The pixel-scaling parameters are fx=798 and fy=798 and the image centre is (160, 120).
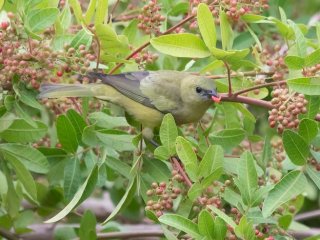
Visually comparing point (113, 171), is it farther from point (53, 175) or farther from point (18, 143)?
point (18, 143)

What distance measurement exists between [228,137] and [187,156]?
0.68 metres

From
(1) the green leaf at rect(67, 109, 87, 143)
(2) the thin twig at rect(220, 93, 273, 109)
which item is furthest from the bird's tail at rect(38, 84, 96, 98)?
(2) the thin twig at rect(220, 93, 273, 109)

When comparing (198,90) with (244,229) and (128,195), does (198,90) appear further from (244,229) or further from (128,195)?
(244,229)

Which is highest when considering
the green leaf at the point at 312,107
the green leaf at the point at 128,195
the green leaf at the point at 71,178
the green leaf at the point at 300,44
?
the green leaf at the point at 300,44

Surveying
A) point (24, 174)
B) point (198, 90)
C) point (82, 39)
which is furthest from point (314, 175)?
point (24, 174)

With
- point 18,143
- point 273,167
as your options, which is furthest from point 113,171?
point 273,167

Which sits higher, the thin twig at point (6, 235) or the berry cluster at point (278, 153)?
the berry cluster at point (278, 153)

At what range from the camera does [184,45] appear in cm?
352

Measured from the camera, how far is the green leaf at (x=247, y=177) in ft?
10.6

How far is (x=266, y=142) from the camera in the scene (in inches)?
151

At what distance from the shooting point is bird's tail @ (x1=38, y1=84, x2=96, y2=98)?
12.2 feet

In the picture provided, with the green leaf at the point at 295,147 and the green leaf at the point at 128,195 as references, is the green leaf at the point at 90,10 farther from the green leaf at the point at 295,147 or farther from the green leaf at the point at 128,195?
the green leaf at the point at 295,147

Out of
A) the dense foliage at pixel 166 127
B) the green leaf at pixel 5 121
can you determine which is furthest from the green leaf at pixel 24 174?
the green leaf at pixel 5 121

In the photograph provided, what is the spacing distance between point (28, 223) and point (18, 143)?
1.01 meters
